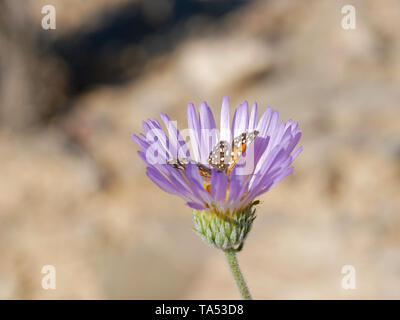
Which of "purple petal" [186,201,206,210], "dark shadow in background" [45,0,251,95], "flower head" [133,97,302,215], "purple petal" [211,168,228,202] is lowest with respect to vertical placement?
"purple petal" [186,201,206,210]

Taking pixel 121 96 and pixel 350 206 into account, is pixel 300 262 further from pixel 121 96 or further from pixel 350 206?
pixel 121 96

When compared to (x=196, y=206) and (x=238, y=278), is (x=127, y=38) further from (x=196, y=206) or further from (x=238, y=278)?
(x=238, y=278)

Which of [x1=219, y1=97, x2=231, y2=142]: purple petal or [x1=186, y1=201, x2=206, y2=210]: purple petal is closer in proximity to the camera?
[x1=186, y1=201, x2=206, y2=210]: purple petal

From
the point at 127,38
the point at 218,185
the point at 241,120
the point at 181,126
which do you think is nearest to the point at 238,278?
the point at 218,185

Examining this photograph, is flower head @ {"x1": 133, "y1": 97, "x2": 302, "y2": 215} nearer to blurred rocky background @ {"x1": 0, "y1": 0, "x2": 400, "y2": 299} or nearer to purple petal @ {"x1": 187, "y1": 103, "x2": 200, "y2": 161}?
purple petal @ {"x1": 187, "y1": 103, "x2": 200, "y2": 161}

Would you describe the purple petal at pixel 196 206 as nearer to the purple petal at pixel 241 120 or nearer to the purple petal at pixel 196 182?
the purple petal at pixel 196 182

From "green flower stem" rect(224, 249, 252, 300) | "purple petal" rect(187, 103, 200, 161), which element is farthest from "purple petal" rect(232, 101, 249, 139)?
"green flower stem" rect(224, 249, 252, 300)

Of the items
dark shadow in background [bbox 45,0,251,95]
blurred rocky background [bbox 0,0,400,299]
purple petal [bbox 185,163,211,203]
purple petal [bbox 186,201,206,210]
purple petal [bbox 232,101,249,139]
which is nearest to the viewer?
purple petal [bbox 185,163,211,203]

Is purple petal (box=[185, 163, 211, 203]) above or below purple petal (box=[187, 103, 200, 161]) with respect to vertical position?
below
